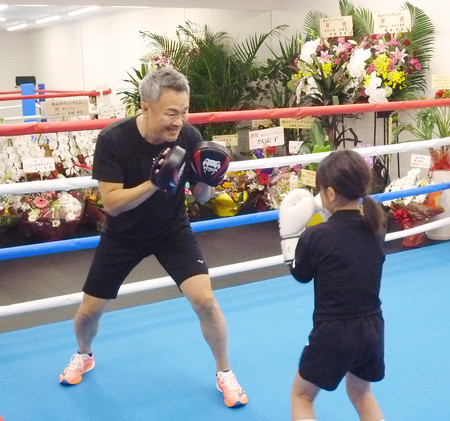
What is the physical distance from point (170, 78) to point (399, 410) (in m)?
1.26

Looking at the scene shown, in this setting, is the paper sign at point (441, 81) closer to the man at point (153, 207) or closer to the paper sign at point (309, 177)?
the paper sign at point (309, 177)

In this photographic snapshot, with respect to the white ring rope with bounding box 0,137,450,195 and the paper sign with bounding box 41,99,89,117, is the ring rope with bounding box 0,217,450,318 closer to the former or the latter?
the white ring rope with bounding box 0,137,450,195

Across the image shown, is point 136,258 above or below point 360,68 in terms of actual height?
below

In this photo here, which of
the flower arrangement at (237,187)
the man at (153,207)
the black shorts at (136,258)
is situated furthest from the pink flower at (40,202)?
the black shorts at (136,258)

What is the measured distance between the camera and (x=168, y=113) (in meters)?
1.91

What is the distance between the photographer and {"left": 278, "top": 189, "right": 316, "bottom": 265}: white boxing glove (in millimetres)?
1672

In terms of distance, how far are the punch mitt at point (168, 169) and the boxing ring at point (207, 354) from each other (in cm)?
79

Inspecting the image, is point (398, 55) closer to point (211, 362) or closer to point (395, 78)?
point (395, 78)

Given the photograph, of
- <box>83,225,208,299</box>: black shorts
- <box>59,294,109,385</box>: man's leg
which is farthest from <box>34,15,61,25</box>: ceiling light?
<box>83,225,208,299</box>: black shorts

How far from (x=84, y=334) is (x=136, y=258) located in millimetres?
393

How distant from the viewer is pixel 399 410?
2.09 metres

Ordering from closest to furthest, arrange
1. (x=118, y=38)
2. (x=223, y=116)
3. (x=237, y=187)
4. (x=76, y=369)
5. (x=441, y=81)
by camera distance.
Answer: (x=76, y=369) → (x=223, y=116) → (x=441, y=81) → (x=237, y=187) → (x=118, y=38)

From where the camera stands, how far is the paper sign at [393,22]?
437 cm

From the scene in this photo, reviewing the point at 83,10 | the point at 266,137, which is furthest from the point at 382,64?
the point at 83,10
